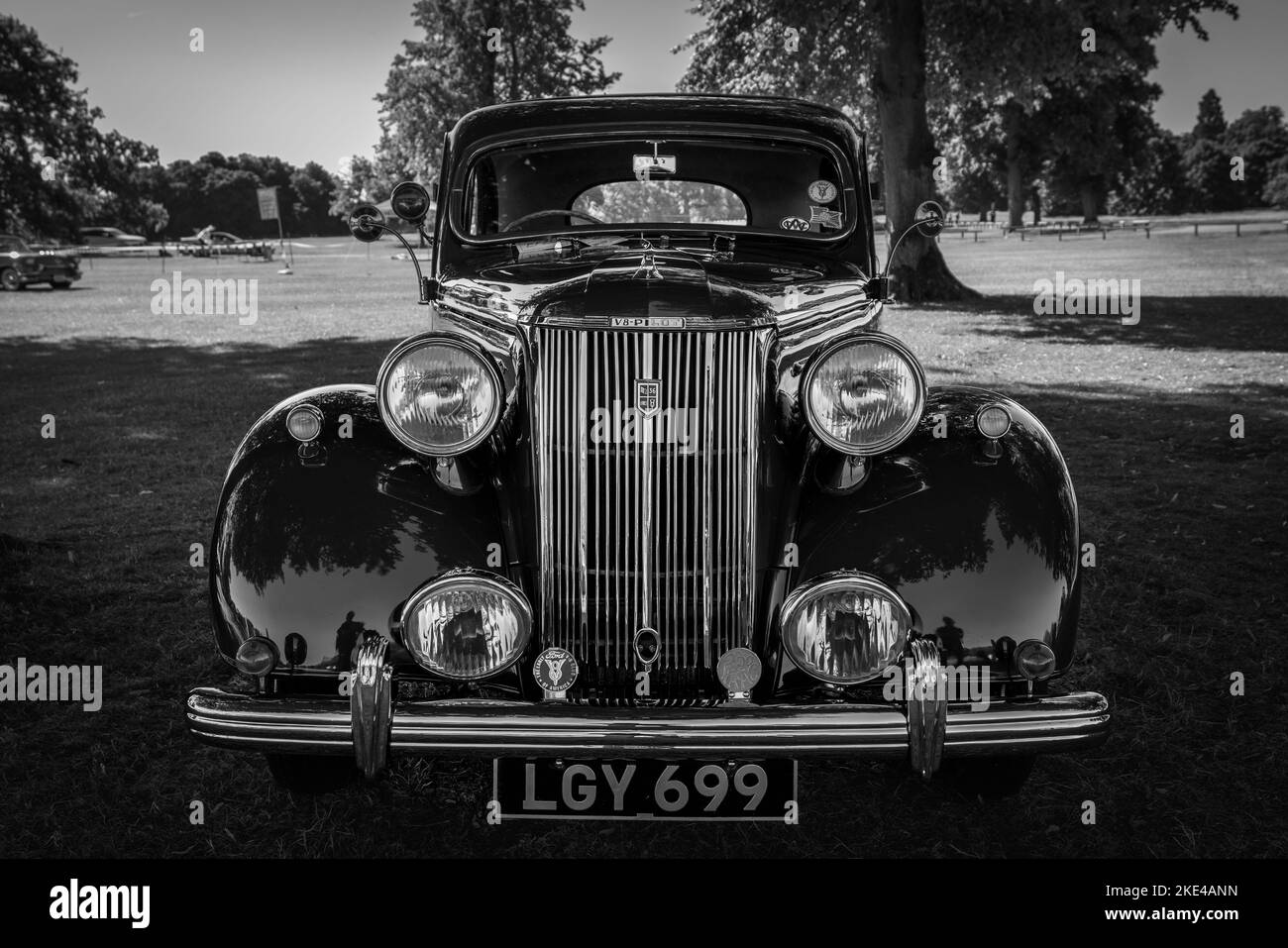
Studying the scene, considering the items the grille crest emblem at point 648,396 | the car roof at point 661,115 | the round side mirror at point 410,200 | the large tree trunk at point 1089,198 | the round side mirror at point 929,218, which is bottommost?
the grille crest emblem at point 648,396

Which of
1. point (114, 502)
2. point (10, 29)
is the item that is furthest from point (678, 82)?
point (10, 29)

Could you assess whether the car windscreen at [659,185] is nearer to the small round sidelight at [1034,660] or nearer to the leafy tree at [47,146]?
the small round sidelight at [1034,660]

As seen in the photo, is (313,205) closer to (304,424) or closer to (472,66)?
(472,66)

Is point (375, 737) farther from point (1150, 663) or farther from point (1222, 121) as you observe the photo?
point (1222, 121)

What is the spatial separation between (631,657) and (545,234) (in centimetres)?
167

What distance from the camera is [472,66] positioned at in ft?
99.5

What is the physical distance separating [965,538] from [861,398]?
0.43 meters

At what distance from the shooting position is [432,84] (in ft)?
101

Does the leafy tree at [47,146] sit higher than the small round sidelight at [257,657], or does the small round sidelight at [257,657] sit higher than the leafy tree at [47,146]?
the leafy tree at [47,146]

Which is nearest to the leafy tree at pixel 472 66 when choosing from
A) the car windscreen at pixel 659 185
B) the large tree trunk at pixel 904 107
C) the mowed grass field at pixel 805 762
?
the large tree trunk at pixel 904 107

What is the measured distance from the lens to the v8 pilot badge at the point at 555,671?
2.42m

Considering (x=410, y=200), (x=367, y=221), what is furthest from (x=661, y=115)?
(x=367, y=221)

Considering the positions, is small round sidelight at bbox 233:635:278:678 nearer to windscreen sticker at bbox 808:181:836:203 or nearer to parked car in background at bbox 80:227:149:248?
windscreen sticker at bbox 808:181:836:203

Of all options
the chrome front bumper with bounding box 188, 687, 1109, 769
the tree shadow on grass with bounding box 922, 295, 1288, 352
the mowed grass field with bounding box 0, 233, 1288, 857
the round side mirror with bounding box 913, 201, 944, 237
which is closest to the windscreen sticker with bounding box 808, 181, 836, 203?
the round side mirror with bounding box 913, 201, 944, 237
